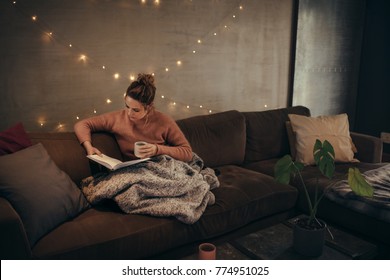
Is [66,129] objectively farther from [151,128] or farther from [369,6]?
[369,6]

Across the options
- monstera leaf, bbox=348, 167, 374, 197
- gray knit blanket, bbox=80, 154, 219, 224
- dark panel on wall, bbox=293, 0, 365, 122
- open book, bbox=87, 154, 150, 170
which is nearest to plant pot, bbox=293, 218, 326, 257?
monstera leaf, bbox=348, 167, 374, 197

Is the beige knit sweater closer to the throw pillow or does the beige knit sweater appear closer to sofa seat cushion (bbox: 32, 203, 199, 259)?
sofa seat cushion (bbox: 32, 203, 199, 259)

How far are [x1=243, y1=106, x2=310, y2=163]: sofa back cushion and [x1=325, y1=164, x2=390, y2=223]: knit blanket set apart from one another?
2.43ft

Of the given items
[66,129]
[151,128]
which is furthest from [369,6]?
[66,129]

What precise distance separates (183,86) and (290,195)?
1173 millimetres

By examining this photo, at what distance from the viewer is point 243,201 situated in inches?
89.4

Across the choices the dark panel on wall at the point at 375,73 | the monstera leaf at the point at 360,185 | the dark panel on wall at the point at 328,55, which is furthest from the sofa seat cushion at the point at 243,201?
the dark panel on wall at the point at 375,73

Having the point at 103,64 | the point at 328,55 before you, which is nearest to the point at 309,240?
the point at 103,64

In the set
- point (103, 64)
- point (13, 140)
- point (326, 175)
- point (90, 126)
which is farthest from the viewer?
point (103, 64)

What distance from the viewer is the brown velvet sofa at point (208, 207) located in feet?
5.59

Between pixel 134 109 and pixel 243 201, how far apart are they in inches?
32.4

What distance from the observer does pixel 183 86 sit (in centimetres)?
310

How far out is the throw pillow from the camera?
288cm

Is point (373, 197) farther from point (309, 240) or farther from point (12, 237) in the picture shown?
point (12, 237)
